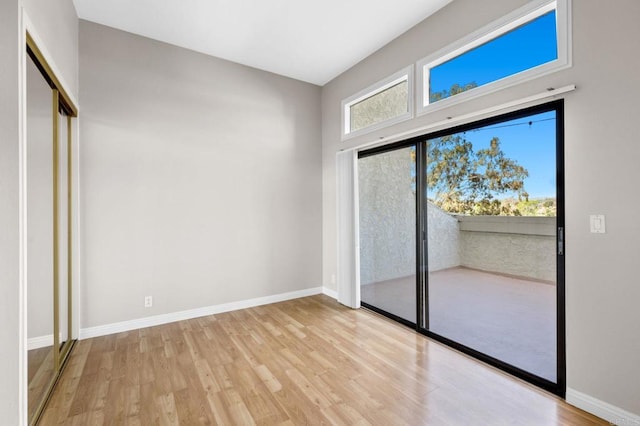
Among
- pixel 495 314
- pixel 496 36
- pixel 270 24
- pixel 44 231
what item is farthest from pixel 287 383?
pixel 270 24

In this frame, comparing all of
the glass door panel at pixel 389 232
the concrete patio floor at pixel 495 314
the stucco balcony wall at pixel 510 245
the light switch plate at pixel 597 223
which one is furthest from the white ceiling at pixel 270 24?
the concrete patio floor at pixel 495 314

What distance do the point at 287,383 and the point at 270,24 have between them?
11.3 feet

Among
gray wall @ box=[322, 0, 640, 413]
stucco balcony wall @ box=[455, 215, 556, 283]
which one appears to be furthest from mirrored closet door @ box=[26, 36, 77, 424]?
gray wall @ box=[322, 0, 640, 413]

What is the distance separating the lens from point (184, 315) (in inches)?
140

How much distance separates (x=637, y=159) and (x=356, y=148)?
103 inches

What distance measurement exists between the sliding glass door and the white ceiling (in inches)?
49.6

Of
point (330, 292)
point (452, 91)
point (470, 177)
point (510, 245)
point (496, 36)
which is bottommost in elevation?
point (330, 292)

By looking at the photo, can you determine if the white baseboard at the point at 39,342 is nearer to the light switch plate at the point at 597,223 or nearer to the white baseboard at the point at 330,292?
the white baseboard at the point at 330,292

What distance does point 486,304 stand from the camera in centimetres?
267

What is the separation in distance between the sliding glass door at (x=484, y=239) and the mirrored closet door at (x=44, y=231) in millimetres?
3141

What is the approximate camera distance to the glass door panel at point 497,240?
2.23 metres

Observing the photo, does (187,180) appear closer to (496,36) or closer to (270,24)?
(270,24)

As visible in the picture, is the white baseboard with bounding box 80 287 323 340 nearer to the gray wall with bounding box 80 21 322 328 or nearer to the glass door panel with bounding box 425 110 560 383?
the gray wall with bounding box 80 21 322 328

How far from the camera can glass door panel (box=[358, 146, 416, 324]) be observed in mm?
3312
